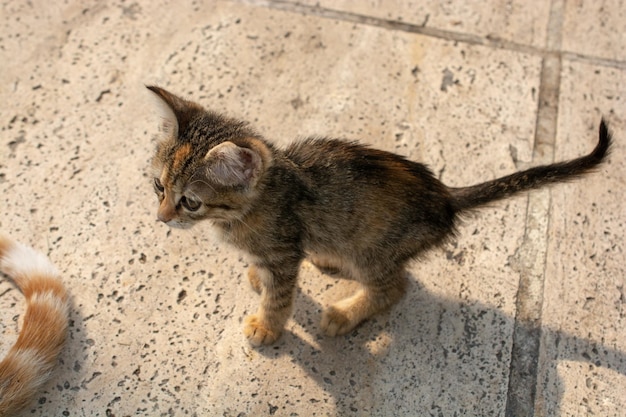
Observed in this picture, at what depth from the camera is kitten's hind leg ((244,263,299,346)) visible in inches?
112

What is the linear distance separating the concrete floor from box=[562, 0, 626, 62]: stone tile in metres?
0.02

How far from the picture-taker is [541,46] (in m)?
4.11

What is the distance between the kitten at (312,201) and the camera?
264 cm

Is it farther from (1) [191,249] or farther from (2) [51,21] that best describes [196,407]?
(2) [51,21]

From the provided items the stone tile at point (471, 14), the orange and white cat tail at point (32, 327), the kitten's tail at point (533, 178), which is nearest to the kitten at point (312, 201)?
the kitten's tail at point (533, 178)

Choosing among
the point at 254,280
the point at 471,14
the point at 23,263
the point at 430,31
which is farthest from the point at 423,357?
the point at 471,14

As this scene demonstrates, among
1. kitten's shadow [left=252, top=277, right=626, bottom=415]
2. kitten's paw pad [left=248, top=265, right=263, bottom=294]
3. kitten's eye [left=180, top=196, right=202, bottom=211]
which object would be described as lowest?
kitten's shadow [left=252, top=277, right=626, bottom=415]

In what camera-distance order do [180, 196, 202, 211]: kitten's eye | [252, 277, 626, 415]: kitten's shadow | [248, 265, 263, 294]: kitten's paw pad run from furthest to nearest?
[248, 265, 263, 294]: kitten's paw pad < [252, 277, 626, 415]: kitten's shadow < [180, 196, 202, 211]: kitten's eye

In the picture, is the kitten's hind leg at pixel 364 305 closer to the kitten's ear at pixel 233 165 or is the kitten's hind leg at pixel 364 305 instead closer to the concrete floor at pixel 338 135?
the concrete floor at pixel 338 135

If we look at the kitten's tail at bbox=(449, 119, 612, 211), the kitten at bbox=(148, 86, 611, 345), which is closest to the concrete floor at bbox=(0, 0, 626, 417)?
the kitten at bbox=(148, 86, 611, 345)

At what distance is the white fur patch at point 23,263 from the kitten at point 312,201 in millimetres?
759

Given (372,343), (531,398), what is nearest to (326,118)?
(372,343)

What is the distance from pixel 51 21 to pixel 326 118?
1998mm

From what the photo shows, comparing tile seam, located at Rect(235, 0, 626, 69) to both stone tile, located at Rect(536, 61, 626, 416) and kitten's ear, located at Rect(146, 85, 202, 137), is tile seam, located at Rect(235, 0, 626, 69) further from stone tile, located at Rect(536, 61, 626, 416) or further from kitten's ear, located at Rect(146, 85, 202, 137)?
kitten's ear, located at Rect(146, 85, 202, 137)
